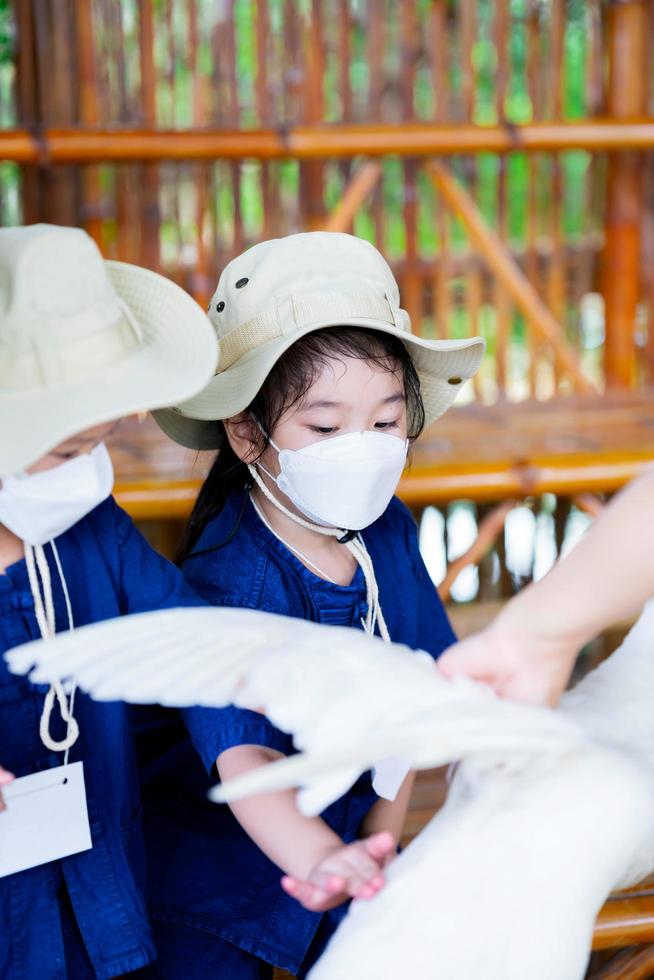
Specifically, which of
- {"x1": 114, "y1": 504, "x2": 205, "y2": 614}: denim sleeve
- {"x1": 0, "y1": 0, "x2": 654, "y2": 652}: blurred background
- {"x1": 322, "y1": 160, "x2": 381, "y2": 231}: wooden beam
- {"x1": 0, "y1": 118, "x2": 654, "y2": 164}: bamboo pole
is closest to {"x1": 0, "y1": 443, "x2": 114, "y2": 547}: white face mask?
{"x1": 114, "y1": 504, "x2": 205, "y2": 614}: denim sleeve

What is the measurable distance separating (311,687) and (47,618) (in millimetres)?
374

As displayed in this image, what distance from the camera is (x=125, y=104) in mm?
2934

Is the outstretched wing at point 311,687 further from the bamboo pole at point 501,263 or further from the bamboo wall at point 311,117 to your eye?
the bamboo pole at point 501,263

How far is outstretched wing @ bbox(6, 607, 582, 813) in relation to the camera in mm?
751

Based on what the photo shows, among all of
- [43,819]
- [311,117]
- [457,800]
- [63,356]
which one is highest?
[311,117]

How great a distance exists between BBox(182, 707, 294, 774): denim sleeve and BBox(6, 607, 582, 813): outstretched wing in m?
0.22

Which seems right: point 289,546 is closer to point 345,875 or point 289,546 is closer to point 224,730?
point 224,730

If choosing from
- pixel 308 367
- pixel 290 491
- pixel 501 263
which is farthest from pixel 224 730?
pixel 501 263

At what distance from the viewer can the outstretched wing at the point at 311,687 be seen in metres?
0.75

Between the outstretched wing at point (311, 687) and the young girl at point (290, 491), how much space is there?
0.26 metres

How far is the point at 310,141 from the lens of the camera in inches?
104

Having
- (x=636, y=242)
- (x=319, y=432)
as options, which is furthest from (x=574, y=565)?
(x=636, y=242)

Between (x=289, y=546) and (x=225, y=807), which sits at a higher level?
(x=289, y=546)

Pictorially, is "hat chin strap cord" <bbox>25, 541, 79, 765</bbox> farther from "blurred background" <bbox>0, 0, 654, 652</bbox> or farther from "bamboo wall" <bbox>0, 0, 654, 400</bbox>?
"bamboo wall" <bbox>0, 0, 654, 400</bbox>
